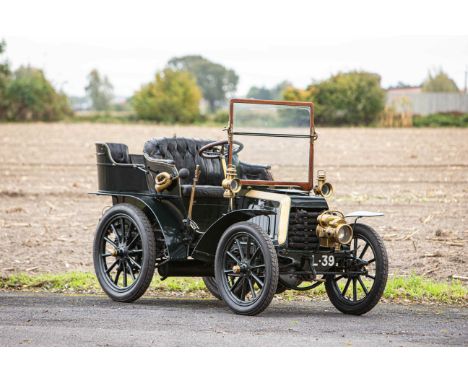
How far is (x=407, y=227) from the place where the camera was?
42.5 feet

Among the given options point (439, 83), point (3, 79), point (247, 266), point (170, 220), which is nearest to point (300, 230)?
point (247, 266)

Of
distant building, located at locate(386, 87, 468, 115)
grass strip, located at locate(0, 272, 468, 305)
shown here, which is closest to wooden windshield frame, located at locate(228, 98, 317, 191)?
grass strip, located at locate(0, 272, 468, 305)

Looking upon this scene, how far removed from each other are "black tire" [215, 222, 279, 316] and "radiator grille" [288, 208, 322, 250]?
0.30 meters

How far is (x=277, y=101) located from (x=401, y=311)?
193cm

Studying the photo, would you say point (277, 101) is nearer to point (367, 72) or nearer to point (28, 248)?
point (28, 248)

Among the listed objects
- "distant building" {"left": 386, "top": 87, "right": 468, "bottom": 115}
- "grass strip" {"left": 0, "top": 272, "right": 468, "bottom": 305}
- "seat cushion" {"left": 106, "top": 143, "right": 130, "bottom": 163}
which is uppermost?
"distant building" {"left": 386, "top": 87, "right": 468, "bottom": 115}

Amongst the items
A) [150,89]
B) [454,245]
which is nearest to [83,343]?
[454,245]

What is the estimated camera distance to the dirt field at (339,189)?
11211mm

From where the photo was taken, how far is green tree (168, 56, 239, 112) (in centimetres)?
3770

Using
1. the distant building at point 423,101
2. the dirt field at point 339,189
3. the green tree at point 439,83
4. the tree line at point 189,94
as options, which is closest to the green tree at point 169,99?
the tree line at point 189,94

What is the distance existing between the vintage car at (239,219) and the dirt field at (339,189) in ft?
1.01

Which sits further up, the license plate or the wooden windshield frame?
the wooden windshield frame

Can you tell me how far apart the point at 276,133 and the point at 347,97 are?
39.1ft

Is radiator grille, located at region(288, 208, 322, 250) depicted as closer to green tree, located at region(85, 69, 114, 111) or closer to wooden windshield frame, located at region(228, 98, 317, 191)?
wooden windshield frame, located at region(228, 98, 317, 191)
